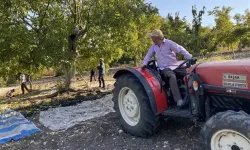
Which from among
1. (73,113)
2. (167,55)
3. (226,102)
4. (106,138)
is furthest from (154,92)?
(73,113)

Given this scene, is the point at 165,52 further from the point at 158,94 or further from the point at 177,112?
the point at 177,112

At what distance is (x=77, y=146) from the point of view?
16.1ft

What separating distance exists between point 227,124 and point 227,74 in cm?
72

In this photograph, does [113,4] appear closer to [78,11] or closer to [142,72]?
[78,11]

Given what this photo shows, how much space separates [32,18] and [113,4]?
10.2ft

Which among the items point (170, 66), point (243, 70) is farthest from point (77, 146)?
point (243, 70)

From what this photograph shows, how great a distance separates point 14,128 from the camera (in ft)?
20.3

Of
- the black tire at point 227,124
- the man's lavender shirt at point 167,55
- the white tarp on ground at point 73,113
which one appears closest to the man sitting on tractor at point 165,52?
the man's lavender shirt at point 167,55

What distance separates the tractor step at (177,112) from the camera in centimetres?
400

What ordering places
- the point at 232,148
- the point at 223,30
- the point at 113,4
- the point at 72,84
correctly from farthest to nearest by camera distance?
the point at 223,30
the point at 72,84
the point at 113,4
the point at 232,148

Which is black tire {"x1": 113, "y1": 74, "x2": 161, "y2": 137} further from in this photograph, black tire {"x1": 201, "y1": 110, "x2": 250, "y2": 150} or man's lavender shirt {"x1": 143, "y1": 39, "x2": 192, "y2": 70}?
black tire {"x1": 201, "y1": 110, "x2": 250, "y2": 150}

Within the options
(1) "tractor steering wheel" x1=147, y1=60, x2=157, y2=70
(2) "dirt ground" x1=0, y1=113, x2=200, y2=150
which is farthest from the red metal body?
(2) "dirt ground" x1=0, y1=113, x2=200, y2=150

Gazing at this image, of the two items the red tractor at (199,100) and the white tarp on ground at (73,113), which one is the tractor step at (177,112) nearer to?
the red tractor at (199,100)

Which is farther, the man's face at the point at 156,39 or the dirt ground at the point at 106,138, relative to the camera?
the man's face at the point at 156,39
